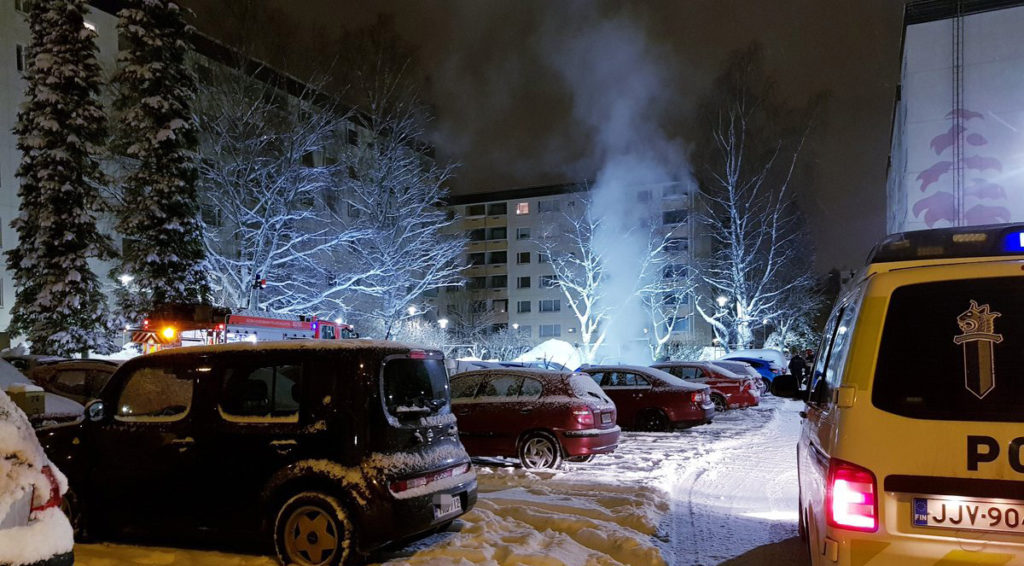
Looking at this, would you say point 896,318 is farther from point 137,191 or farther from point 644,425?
point 137,191

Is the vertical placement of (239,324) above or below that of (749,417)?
above

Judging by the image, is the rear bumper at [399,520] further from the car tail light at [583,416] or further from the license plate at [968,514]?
the car tail light at [583,416]

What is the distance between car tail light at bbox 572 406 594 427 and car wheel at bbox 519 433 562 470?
51 centimetres

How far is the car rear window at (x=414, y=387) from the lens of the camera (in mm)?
5848

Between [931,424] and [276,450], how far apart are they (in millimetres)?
4655

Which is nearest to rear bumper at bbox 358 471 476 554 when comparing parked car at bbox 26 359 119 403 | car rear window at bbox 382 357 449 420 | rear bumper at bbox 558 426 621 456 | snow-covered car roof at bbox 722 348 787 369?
car rear window at bbox 382 357 449 420

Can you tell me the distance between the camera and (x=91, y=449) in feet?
20.7

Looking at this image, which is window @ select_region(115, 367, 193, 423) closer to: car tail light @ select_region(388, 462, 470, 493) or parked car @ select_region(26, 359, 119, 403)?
car tail light @ select_region(388, 462, 470, 493)

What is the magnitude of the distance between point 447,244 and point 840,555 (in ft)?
89.1

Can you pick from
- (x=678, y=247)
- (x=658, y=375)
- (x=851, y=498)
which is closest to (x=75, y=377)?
(x=658, y=375)

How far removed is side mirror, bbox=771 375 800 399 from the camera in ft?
18.1

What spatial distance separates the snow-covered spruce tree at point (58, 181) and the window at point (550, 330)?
41063 millimetres

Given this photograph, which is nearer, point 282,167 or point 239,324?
point 239,324

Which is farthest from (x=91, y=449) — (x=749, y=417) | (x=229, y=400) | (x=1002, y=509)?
(x=749, y=417)
